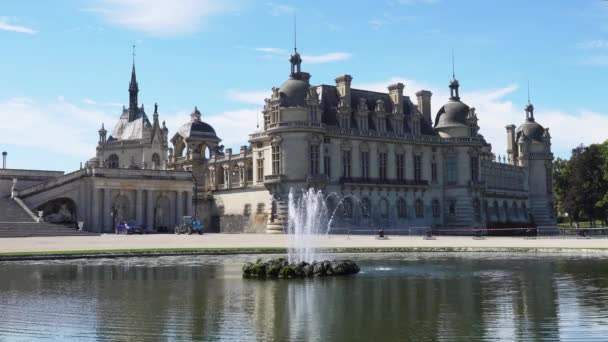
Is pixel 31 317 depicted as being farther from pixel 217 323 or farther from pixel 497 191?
pixel 497 191

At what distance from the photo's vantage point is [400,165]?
276ft

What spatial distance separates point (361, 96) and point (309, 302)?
214 ft

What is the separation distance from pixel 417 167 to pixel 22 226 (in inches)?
1756

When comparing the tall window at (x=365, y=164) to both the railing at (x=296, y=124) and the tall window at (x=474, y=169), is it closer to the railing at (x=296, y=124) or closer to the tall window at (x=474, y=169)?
the railing at (x=296, y=124)

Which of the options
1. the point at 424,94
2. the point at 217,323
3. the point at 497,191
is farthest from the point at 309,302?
the point at 497,191

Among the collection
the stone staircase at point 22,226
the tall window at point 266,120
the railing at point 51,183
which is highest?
the tall window at point 266,120

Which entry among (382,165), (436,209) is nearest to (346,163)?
(382,165)

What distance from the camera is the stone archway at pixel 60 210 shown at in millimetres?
74062

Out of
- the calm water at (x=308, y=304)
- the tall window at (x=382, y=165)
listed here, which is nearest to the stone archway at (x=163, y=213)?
the tall window at (x=382, y=165)

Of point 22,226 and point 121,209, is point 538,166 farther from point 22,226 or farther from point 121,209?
point 22,226

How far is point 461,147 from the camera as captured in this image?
288ft

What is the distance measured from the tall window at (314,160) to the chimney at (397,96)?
46.3 ft

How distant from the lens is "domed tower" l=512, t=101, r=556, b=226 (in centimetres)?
11038

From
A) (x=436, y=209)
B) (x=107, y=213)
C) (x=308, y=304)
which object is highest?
(x=436, y=209)
